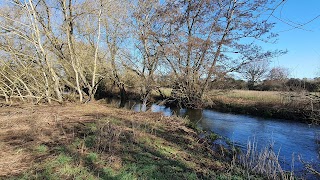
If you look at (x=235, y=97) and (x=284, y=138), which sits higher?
(x=235, y=97)

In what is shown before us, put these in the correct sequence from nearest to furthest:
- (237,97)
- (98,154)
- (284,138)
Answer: (98,154) → (284,138) → (237,97)

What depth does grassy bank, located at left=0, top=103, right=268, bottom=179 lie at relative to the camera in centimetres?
415

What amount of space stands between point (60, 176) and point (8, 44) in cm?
934

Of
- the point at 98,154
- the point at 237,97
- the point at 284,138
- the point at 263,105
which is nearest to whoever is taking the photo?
the point at 98,154

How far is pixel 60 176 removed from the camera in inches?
153

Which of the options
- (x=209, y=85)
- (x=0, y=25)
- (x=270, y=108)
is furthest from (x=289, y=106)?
(x=0, y=25)

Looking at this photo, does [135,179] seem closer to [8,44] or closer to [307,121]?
[8,44]

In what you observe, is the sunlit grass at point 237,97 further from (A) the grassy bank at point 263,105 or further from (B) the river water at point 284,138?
(B) the river water at point 284,138

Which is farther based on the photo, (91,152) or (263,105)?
(263,105)

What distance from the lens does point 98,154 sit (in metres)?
5.00

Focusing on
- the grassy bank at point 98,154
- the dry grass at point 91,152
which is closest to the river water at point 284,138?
the grassy bank at point 98,154

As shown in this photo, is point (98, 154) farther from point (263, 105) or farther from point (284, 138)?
point (263, 105)

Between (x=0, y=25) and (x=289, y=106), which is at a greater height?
(x=0, y=25)

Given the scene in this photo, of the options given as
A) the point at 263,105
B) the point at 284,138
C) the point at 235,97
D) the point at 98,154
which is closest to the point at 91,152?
the point at 98,154
